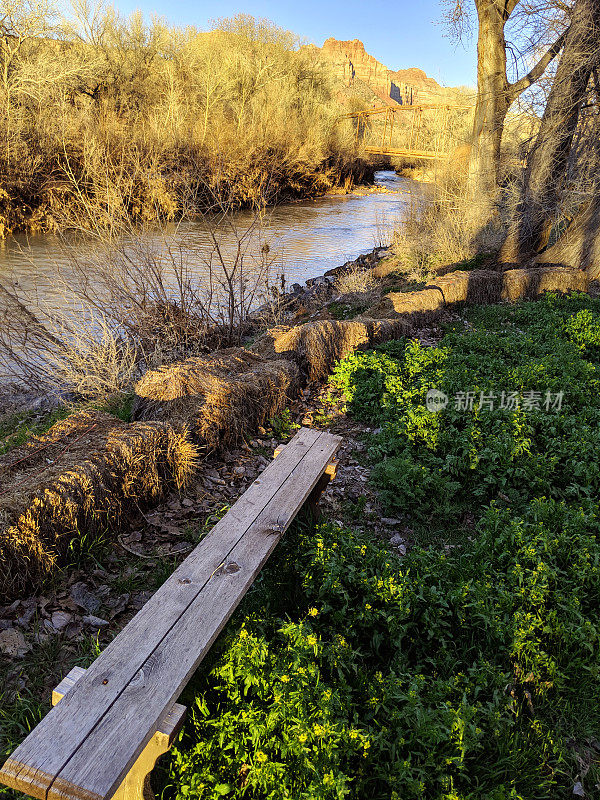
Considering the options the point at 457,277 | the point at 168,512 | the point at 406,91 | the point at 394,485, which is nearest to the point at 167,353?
the point at 168,512

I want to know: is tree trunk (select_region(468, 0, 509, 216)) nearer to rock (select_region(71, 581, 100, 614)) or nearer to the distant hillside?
rock (select_region(71, 581, 100, 614))

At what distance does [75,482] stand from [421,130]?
122ft

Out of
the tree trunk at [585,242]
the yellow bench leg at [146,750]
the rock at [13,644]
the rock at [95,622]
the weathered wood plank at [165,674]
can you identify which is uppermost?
the tree trunk at [585,242]

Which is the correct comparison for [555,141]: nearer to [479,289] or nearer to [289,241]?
[479,289]

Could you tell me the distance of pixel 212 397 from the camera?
4738mm

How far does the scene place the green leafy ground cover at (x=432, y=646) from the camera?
2000mm

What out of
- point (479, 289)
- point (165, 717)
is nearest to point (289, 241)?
point (479, 289)

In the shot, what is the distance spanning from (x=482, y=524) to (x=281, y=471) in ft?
5.16

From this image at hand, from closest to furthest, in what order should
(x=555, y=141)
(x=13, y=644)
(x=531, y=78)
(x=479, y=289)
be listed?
(x=13, y=644) → (x=479, y=289) → (x=555, y=141) → (x=531, y=78)

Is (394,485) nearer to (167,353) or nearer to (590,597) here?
(590,597)

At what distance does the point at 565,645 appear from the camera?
2.82 meters

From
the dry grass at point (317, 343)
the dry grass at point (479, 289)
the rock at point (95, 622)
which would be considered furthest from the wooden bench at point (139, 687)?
the dry grass at point (479, 289)

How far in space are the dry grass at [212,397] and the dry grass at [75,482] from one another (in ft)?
1.30

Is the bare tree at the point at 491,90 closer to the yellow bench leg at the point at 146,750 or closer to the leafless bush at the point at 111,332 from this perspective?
the leafless bush at the point at 111,332
